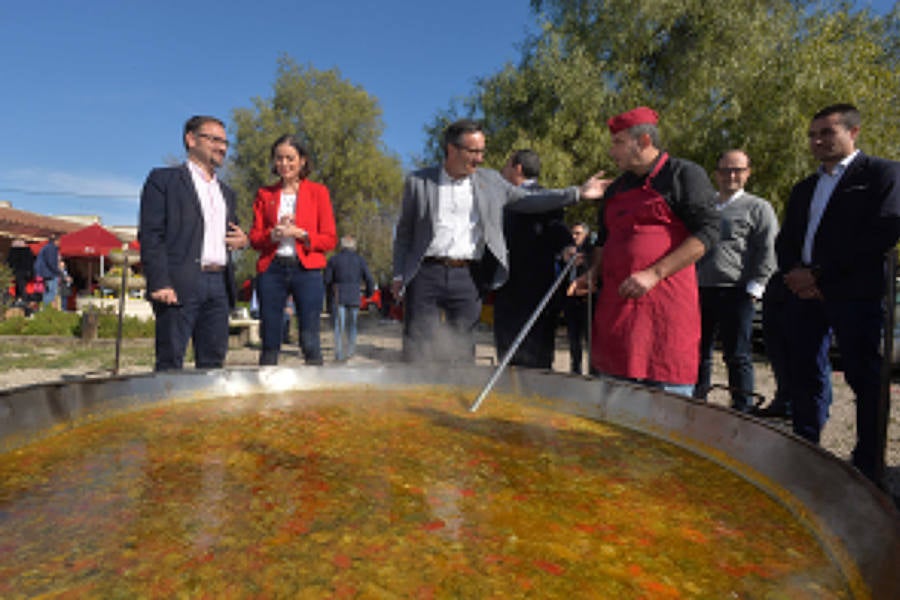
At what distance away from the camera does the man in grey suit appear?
3219 mm

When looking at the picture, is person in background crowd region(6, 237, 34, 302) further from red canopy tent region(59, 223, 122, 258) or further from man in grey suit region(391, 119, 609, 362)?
man in grey suit region(391, 119, 609, 362)

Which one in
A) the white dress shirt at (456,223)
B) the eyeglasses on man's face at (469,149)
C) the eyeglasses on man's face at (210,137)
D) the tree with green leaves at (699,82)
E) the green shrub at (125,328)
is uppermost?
the tree with green leaves at (699,82)

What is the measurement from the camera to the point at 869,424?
2717 millimetres

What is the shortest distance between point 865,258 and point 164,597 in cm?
303

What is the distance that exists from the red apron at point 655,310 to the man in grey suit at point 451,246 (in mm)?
821

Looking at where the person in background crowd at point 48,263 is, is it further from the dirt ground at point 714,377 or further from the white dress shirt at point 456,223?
the white dress shirt at point 456,223

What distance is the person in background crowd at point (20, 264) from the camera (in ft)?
48.3

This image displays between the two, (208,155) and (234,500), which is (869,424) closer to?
(234,500)

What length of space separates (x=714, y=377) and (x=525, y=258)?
191 inches

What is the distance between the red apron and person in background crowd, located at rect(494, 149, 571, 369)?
4.90 feet

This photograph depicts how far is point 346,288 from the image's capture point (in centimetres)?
891

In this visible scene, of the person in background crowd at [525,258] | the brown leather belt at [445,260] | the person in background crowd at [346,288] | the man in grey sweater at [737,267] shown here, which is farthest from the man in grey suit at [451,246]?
the person in background crowd at [346,288]

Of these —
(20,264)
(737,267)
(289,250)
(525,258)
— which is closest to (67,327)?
(20,264)

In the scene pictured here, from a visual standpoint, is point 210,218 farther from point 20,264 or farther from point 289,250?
point 20,264
